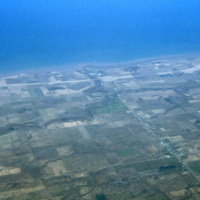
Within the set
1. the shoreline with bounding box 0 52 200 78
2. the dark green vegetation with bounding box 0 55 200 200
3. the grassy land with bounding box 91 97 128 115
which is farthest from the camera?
the shoreline with bounding box 0 52 200 78

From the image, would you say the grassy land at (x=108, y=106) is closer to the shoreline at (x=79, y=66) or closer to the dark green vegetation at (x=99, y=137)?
the dark green vegetation at (x=99, y=137)

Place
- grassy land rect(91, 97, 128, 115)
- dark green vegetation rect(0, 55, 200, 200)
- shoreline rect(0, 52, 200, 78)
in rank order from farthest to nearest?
shoreline rect(0, 52, 200, 78) → grassy land rect(91, 97, 128, 115) → dark green vegetation rect(0, 55, 200, 200)

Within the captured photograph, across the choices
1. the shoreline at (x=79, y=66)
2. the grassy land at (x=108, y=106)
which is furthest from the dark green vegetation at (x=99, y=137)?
the shoreline at (x=79, y=66)

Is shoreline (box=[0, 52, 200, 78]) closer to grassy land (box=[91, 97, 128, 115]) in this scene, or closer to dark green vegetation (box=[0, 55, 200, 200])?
dark green vegetation (box=[0, 55, 200, 200])

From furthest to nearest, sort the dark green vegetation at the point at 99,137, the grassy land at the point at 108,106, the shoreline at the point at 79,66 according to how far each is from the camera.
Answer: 1. the shoreline at the point at 79,66
2. the grassy land at the point at 108,106
3. the dark green vegetation at the point at 99,137

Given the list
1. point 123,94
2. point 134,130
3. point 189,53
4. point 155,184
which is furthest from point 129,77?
point 155,184

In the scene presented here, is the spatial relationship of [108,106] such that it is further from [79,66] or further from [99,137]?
[79,66]

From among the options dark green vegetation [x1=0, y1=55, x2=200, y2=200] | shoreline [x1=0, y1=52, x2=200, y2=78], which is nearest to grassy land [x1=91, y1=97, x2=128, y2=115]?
dark green vegetation [x1=0, y1=55, x2=200, y2=200]

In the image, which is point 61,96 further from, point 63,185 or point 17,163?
point 63,185
